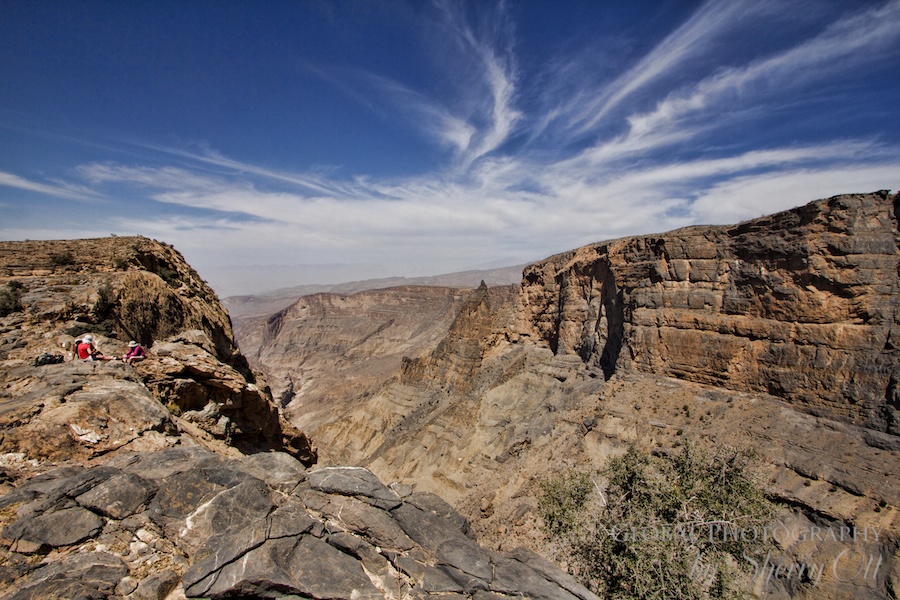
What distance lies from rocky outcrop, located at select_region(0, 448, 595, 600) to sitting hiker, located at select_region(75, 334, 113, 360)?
15.9 ft

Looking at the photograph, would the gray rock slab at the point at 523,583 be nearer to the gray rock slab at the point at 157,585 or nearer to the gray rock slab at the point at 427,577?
the gray rock slab at the point at 427,577

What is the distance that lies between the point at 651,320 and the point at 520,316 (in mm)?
22100

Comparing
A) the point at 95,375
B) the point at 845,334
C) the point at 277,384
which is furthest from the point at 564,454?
the point at 277,384

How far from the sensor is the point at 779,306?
79.0 ft

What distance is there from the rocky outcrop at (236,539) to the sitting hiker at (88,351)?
191 inches

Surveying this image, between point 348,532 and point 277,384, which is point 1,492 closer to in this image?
point 348,532

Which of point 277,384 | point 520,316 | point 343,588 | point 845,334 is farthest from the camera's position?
point 277,384

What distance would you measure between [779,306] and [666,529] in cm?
1983

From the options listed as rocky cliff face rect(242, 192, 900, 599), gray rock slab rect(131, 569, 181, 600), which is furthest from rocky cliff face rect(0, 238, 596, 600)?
rocky cliff face rect(242, 192, 900, 599)

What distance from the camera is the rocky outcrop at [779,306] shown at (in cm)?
2069

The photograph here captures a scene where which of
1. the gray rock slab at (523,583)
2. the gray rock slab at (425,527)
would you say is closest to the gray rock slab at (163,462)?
the gray rock slab at (425,527)

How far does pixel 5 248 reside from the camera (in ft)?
56.7

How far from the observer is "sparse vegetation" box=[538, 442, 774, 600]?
34.1ft

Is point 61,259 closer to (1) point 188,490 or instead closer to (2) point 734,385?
(1) point 188,490
